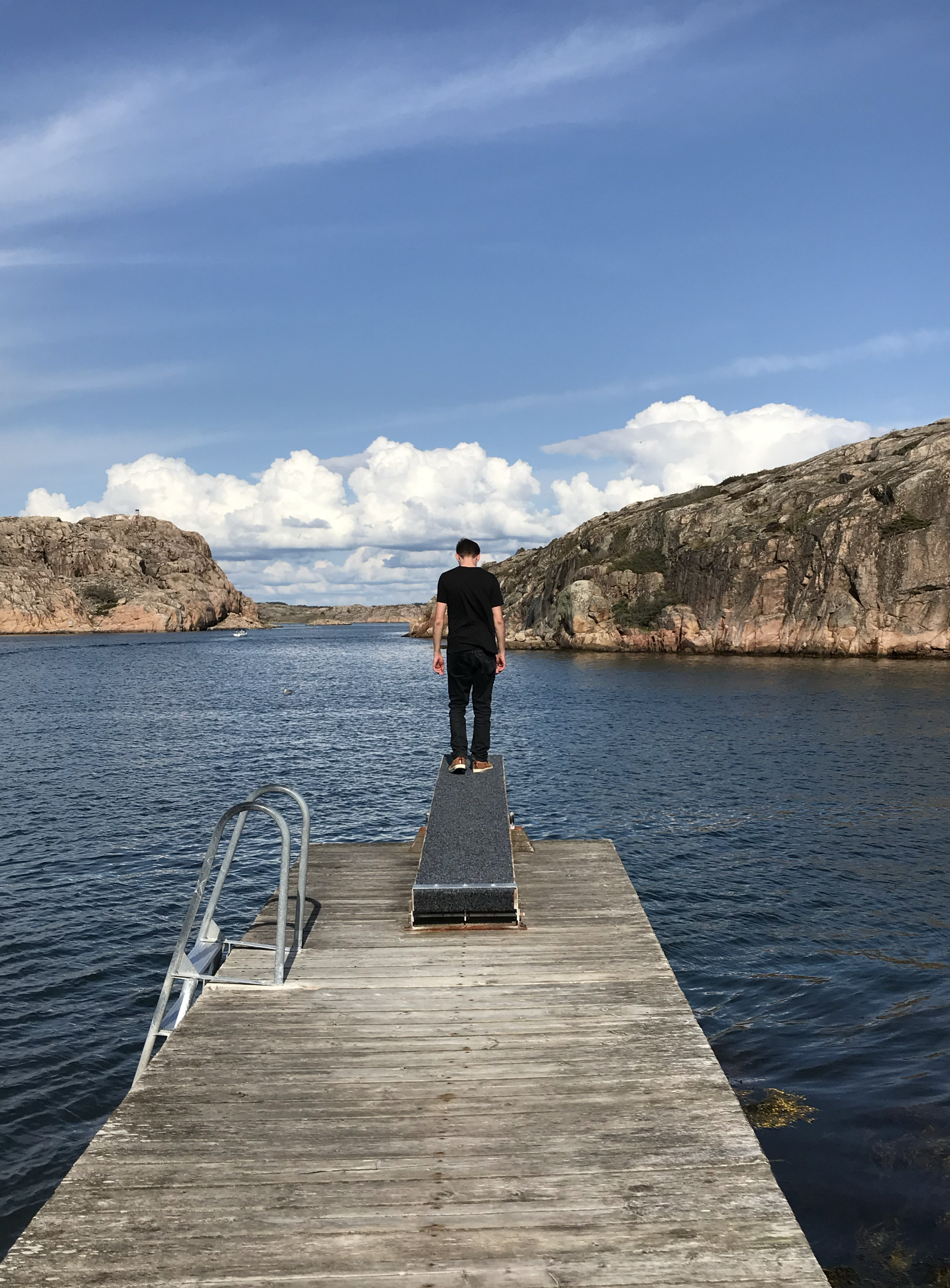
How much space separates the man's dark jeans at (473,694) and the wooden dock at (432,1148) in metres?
4.05

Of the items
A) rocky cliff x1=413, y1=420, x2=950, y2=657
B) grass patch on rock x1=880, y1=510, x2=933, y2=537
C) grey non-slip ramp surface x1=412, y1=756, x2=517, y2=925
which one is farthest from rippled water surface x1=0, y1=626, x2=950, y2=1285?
grass patch on rock x1=880, y1=510, x2=933, y2=537

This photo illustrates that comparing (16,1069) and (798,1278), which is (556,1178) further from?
(16,1069)

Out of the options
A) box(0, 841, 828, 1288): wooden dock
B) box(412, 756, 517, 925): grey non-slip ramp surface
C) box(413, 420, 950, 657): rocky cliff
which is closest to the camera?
box(0, 841, 828, 1288): wooden dock

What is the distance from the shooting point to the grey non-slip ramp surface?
837 centimetres

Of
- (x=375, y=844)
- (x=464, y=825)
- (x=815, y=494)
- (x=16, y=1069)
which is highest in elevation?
(x=815, y=494)

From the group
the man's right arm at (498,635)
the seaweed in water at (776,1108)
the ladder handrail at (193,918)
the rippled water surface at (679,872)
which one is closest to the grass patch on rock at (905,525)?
the rippled water surface at (679,872)

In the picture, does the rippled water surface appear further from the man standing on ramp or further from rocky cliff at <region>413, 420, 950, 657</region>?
rocky cliff at <region>413, 420, 950, 657</region>

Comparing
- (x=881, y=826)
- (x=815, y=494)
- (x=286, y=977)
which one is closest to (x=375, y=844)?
(x=286, y=977)

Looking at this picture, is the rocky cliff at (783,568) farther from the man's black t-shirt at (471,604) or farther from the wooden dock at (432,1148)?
the wooden dock at (432,1148)

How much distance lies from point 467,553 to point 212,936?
5.57 meters

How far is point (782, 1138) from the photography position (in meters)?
8.81

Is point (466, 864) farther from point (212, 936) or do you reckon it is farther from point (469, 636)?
point (469, 636)

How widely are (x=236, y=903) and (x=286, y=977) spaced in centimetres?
970

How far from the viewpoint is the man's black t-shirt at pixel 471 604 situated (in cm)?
1121
